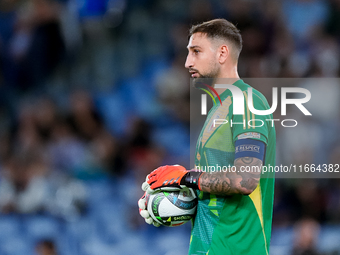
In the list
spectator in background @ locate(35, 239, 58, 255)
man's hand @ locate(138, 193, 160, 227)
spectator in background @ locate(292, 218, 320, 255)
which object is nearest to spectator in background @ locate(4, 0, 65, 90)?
spectator in background @ locate(35, 239, 58, 255)

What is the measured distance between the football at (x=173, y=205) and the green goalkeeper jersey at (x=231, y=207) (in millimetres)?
118

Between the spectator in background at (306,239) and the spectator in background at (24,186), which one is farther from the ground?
the spectator in background at (24,186)

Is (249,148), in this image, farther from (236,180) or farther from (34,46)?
(34,46)

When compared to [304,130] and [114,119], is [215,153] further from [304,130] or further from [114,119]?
[114,119]

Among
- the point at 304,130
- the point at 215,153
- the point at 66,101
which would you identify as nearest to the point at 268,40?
the point at 304,130

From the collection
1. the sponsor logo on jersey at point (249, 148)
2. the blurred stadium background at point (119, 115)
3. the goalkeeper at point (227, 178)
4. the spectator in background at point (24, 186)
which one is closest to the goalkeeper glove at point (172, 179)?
the goalkeeper at point (227, 178)

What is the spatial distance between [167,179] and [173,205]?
20cm

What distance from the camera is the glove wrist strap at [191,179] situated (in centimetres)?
275

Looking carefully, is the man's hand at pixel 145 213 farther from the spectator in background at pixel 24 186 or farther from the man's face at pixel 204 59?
the spectator in background at pixel 24 186

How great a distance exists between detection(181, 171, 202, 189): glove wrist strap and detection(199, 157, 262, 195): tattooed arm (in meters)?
0.05

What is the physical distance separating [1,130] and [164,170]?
6.29 metres

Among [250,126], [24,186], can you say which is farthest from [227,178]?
[24,186]

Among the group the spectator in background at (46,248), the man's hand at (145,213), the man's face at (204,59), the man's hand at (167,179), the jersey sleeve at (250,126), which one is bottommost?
the spectator in background at (46,248)

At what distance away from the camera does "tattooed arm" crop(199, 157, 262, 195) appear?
258cm
